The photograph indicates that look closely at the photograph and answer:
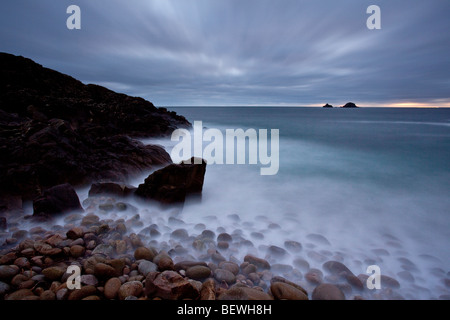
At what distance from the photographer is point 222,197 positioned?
18.5 ft

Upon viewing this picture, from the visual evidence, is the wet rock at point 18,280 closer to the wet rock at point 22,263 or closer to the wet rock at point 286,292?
the wet rock at point 22,263

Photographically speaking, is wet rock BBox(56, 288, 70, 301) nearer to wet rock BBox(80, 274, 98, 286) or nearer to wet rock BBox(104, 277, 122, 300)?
wet rock BBox(80, 274, 98, 286)

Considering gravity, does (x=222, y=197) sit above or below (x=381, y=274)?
above

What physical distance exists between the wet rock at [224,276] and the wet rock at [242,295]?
0.35 metres

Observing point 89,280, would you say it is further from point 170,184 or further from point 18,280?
point 170,184

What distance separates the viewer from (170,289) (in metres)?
2.22

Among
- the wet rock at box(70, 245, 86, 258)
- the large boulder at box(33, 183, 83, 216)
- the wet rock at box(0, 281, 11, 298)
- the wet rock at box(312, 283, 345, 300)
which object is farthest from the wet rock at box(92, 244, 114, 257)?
the wet rock at box(312, 283, 345, 300)

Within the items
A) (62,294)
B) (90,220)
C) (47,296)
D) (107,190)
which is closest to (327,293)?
(62,294)

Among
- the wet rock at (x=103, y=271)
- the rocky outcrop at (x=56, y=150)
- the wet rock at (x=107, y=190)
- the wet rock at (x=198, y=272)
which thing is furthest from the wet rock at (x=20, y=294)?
the rocky outcrop at (x=56, y=150)

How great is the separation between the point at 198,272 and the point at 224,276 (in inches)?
12.8
